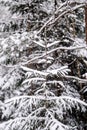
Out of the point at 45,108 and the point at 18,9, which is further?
the point at 18,9

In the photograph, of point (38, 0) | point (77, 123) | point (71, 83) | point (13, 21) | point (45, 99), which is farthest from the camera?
point (13, 21)

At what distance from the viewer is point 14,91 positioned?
21.2 feet

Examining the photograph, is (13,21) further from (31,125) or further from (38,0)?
(31,125)

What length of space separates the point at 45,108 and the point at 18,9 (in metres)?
4.00

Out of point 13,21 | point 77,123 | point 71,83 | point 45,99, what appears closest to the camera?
point 45,99

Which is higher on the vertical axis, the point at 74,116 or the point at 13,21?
the point at 13,21

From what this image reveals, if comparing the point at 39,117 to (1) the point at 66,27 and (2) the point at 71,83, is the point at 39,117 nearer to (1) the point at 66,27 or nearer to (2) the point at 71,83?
(2) the point at 71,83

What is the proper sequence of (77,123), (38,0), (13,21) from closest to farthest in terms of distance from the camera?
(77,123), (38,0), (13,21)

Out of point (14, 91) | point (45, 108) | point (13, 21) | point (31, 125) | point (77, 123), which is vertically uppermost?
point (13, 21)

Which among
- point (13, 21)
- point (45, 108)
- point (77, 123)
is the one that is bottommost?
point (77, 123)

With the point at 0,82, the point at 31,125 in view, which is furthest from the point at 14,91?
the point at 31,125

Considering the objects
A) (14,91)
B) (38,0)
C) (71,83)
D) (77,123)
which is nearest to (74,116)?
(77,123)

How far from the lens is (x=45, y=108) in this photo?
282cm

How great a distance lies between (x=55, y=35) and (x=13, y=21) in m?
1.33
